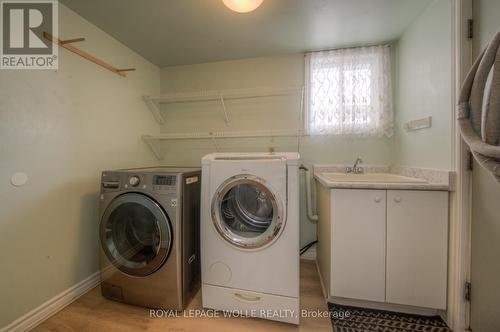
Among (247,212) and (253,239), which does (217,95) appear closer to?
(247,212)

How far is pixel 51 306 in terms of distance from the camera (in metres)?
1.33

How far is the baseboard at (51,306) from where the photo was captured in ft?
3.87

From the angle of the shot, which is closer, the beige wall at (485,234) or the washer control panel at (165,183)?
the beige wall at (485,234)

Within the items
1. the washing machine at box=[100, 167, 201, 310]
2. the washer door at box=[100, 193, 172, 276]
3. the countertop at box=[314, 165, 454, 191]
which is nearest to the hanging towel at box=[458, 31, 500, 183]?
the countertop at box=[314, 165, 454, 191]

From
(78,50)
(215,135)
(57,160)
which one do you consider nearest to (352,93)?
(215,135)

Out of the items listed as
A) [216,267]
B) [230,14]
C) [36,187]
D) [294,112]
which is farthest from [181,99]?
[216,267]

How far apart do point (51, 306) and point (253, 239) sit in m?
1.45

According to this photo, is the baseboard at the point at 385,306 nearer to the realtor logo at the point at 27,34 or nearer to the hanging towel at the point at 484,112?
the hanging towel at the point at 484,112

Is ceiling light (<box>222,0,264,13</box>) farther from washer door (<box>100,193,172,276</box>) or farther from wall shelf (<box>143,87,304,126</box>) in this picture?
washer door (<box>100,193,172,276</box>)

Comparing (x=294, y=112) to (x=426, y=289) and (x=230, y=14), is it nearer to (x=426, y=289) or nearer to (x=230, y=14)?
(x=230, y=14)

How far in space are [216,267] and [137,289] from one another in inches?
23.6

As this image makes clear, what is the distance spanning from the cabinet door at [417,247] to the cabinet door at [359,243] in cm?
6

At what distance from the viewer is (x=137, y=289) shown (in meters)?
1.39

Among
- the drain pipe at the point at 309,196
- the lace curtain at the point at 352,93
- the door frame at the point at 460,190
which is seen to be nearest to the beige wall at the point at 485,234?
the door frame at the point at 460,190
